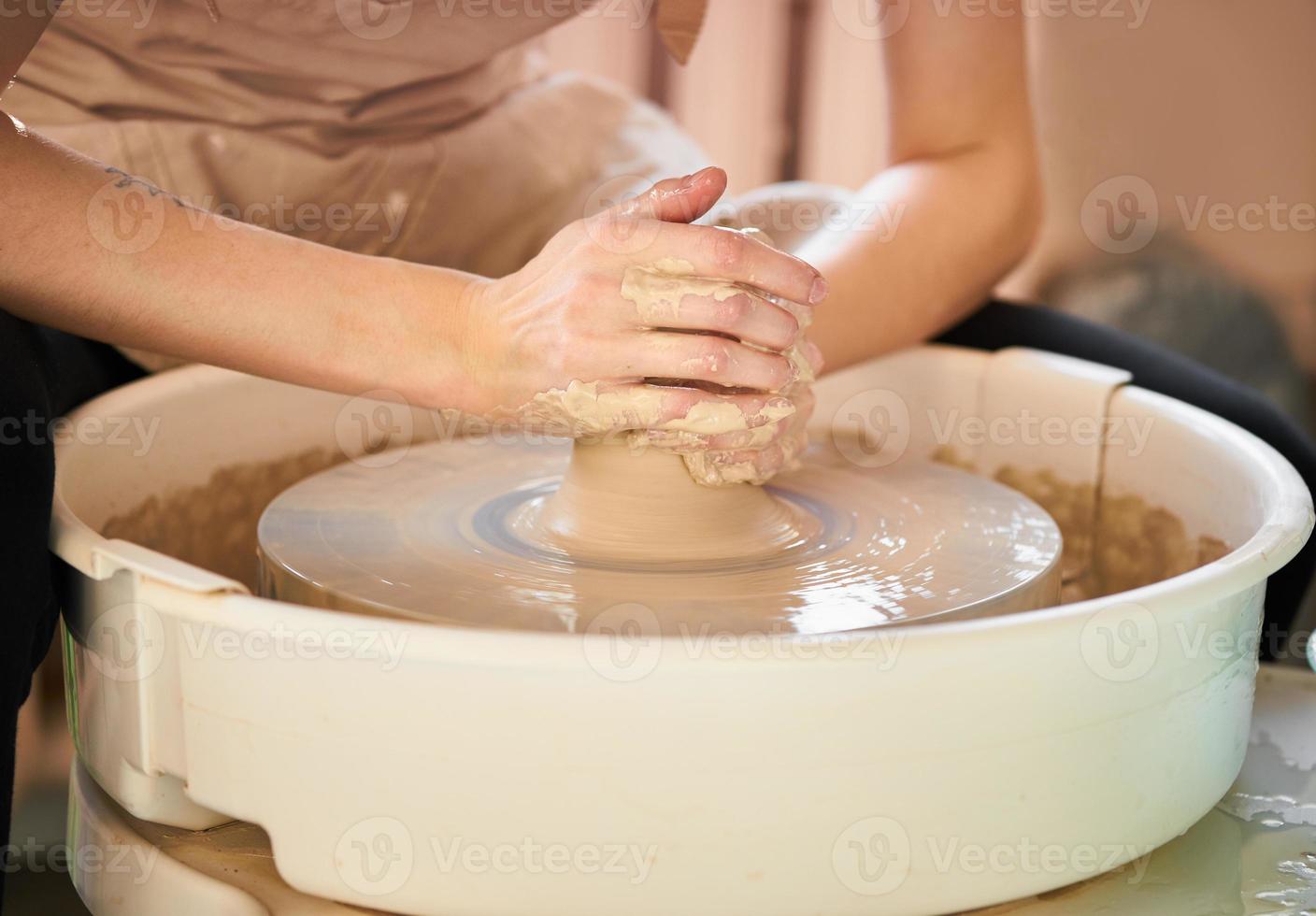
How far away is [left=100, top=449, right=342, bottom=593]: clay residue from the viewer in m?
1.33

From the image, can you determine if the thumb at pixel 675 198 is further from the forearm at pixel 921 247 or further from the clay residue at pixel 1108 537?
the clay residue at pixel 1108 537

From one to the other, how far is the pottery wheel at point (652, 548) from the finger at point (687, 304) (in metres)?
0.15

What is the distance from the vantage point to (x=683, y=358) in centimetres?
98

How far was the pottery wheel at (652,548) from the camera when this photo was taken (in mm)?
994

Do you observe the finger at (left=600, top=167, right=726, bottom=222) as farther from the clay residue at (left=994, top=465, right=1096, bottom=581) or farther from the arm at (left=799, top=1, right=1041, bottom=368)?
the clay residue at (left=994, top=465, right=1096, bottom=581)

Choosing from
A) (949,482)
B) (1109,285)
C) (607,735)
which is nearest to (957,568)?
(949,482)

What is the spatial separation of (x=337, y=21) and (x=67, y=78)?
1.00 feet

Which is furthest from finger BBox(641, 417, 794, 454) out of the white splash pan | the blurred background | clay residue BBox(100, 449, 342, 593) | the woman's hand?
the blurred background

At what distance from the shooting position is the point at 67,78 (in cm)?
142

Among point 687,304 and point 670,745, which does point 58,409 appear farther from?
point 670,745

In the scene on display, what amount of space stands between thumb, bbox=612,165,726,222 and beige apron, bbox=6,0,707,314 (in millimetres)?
386

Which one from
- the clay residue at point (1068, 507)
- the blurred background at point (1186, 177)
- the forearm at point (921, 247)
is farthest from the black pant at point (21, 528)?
the blurred background at point (1186, 177)

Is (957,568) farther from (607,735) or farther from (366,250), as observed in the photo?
(366,250)

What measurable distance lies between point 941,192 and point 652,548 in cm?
66
